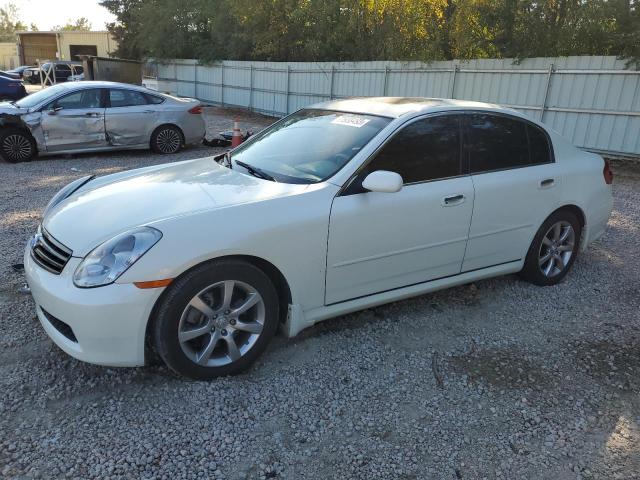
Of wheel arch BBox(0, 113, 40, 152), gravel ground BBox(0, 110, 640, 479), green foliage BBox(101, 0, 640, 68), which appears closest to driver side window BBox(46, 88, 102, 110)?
wheel arch BBox(0, 113, 40, 152)

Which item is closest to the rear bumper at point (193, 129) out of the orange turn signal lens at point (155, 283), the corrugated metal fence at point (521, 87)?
the corrugated metal fence at point (521, 87)

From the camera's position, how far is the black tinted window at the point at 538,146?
4.32m

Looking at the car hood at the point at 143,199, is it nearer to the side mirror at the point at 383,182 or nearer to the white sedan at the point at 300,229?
the white sedan at the point at 300,229

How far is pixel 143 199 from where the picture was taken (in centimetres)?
323

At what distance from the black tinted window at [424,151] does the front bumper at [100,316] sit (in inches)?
66.9

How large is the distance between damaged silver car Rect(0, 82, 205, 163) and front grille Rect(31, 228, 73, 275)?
7.22 meters

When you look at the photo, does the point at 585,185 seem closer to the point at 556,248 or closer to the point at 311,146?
the point at 556,248

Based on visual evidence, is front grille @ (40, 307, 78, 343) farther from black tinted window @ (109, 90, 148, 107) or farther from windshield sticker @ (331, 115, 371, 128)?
black tinted window @ (109, 90, 148, 107)

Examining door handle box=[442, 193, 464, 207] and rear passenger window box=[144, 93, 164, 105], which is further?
rear passenger window box=[144, 93, 164, 105]

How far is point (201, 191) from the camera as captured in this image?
10.9 ft

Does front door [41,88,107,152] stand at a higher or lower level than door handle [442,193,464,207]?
lower

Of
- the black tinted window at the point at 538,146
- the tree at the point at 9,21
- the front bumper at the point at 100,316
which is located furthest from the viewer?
the tree at the point at 9,21

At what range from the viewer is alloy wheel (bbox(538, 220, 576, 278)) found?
14.9ft

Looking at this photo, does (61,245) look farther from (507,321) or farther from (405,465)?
(507,321)
